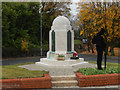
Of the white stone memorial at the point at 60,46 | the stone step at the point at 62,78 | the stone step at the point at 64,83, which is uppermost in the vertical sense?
the white stone memorial at the point at 60,46

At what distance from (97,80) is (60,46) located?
321 inches

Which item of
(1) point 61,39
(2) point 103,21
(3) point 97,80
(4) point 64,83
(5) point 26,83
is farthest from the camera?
(1) point 61,39

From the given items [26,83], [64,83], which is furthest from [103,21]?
[26,83]

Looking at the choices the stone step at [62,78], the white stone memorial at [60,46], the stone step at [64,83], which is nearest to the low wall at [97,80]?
the stone step at [64,83]

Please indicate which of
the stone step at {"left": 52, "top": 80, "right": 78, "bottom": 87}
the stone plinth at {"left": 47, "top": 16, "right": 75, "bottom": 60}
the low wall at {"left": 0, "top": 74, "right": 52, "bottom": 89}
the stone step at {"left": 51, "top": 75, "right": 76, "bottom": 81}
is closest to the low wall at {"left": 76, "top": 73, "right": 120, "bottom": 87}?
the stone step at {"left": 52, "top": 80, "right": 78, "bottom": 87}

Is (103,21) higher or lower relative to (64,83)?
higher

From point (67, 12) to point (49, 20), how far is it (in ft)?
17.3

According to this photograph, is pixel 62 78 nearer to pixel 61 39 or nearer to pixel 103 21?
pixel 103 21

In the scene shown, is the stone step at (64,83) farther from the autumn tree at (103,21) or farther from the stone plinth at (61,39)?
the stone plinth at (61,39)

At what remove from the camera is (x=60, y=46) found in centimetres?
1650

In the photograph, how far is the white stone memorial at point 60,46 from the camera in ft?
50.2

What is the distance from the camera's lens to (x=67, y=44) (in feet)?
55.5

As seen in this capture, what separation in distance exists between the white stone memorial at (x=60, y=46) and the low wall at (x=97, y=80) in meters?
5.94

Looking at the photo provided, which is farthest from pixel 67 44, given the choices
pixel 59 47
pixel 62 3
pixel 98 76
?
pixel 62 3
